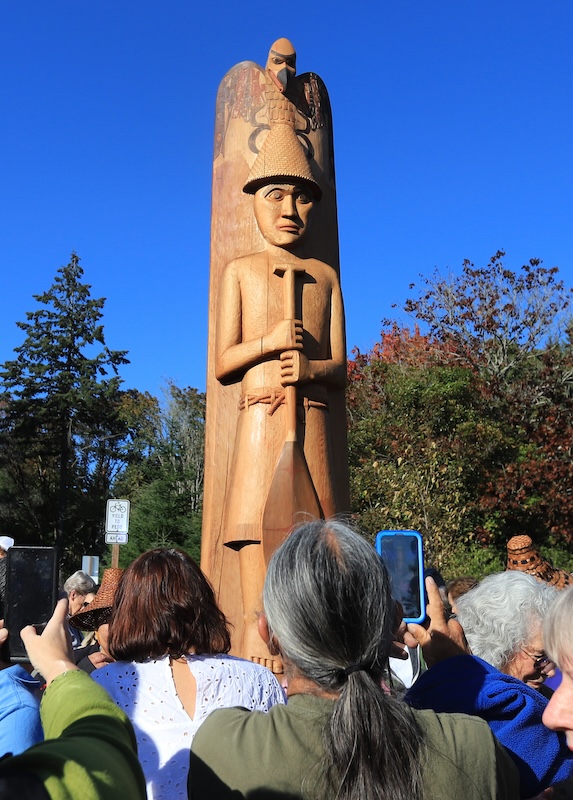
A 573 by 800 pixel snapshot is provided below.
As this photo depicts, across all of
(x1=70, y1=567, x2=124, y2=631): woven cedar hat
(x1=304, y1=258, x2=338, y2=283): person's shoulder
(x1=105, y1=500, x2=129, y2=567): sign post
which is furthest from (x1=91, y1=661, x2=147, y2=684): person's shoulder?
(x1=105, y1=500, x2=129, y2=567): sign post

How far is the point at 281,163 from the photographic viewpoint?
543 centimetres

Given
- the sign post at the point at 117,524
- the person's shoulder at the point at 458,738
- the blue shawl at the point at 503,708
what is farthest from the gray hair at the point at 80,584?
the sign post at the point at 117,524

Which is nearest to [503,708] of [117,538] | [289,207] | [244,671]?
[244,671]

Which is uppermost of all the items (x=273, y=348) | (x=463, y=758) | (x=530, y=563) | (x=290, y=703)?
(x=273, y=348)

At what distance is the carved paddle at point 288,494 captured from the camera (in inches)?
191

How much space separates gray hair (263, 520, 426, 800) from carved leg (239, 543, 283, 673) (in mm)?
3133

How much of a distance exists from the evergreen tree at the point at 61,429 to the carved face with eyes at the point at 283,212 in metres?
22.4

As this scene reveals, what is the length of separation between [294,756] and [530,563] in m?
3.12

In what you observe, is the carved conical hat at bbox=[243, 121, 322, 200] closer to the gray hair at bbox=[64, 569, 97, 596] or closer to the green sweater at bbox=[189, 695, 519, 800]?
the gray hair at bbox=[64, 569, 97, 596]

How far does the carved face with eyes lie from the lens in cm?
548

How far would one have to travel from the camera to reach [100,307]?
94.9 ft

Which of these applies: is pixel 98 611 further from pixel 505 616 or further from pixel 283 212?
pixel 283 212

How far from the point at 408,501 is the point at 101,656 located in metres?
9.90

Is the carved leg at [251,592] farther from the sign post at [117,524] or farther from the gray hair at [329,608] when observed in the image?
the sign post at [117,524]
